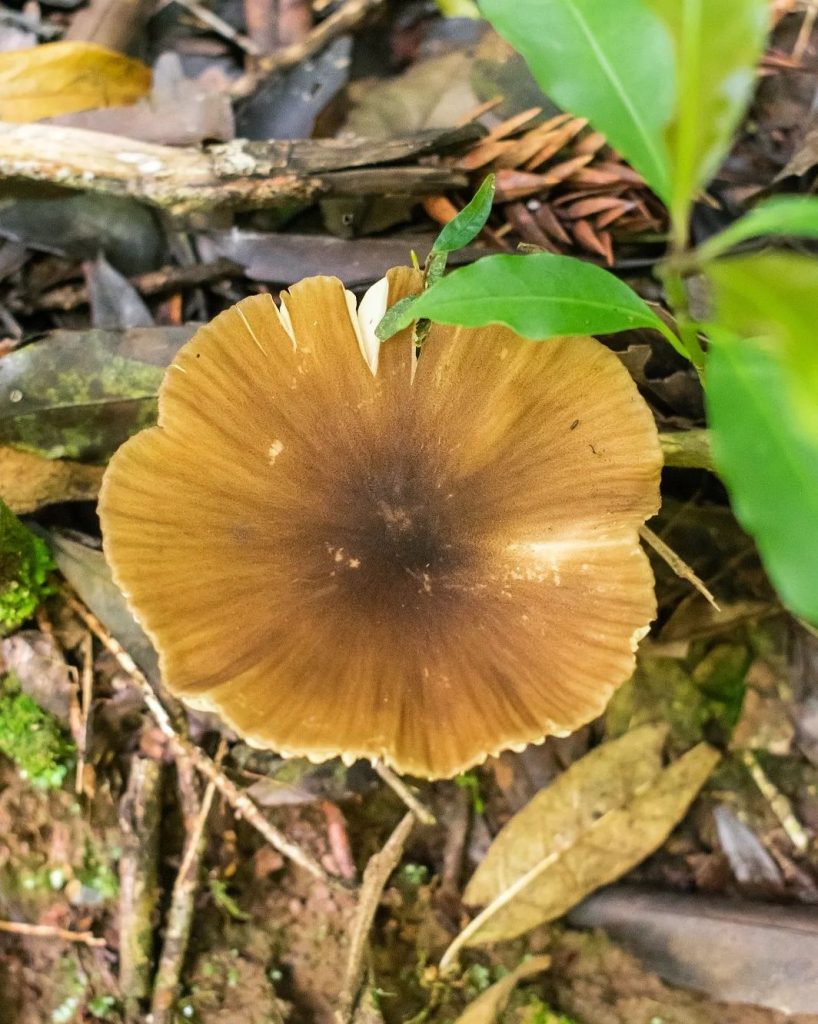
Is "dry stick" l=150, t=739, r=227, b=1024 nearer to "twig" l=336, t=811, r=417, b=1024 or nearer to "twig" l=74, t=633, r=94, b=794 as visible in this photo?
"twig" l=74, t=633, r=94, b=794

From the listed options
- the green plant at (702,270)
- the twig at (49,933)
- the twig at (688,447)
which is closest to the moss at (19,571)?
the twig at (49,933)

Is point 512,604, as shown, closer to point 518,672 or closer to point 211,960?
point 518,672

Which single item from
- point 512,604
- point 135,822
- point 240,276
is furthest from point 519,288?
point 135,822

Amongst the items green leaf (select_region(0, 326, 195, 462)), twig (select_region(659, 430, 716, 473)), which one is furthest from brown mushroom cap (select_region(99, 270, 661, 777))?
green leaf (select_region(0, 326, 195, 462))

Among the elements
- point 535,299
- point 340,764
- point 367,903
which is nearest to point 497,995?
point 367,903

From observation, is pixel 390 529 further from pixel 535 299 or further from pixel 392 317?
pixel 535 299

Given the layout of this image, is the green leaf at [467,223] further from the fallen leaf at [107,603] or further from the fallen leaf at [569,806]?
the fallen leaf at [569,806]

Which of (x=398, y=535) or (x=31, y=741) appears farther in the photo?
(x=31, y=741)
